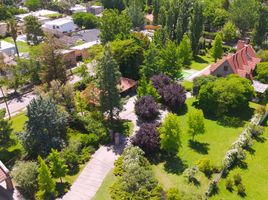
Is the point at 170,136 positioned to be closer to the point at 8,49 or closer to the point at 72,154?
the point at 72,154

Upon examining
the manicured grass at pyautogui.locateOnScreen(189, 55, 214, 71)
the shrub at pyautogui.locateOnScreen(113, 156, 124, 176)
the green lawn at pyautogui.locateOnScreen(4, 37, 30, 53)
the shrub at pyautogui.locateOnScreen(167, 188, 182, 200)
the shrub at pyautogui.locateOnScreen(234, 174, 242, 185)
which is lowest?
the green lawn at pyautogui.locateOnScreen(4, 37, 30, 53)

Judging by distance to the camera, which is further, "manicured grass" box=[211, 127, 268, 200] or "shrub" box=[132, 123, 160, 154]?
"shrub" box=[132, 123, 160, 154]

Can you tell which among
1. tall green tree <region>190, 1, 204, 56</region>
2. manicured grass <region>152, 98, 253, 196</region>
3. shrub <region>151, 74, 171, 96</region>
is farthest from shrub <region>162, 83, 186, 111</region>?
tall green tree <region>190, 1, 204, 56</region>

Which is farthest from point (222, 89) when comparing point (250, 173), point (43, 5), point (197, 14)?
point (43, 5)

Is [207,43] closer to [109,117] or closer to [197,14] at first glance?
[197,14]

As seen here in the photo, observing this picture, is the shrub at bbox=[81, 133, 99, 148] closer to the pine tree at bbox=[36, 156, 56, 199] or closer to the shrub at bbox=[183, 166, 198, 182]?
the pine tree at bbox=[36, 156, 56, 199]

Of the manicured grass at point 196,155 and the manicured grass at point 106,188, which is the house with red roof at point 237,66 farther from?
the manicured grass at point 106,188

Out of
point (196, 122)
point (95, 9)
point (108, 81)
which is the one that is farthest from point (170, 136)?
point (95, 9)
